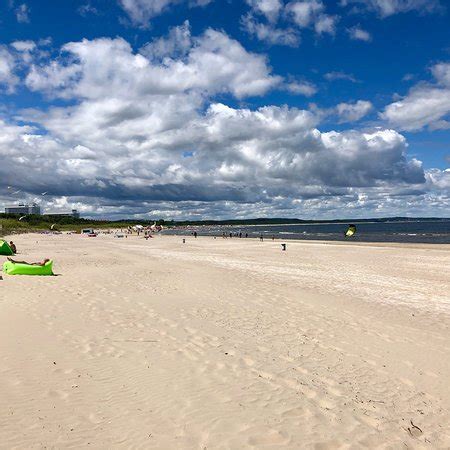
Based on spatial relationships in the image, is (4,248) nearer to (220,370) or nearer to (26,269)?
(26,269)

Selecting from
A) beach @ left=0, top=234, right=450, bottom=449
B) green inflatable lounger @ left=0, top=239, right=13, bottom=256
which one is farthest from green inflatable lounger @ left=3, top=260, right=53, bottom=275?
green inflatable lounger @ left=0, top=239, right=13, bottom=256

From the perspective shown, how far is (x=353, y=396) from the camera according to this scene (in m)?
7.40

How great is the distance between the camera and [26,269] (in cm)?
2178

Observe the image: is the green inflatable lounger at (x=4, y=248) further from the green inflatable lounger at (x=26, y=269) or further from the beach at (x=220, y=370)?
the beach at (x=220, y=370)

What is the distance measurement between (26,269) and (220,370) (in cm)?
1737

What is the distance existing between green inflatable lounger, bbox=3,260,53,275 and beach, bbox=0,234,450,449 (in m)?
4.58

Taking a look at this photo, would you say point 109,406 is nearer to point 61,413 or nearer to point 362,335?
point 61,413

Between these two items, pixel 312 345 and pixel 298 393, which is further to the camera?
pixel 312 345

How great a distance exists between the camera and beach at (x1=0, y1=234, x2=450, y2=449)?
5.93 m

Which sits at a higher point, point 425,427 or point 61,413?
point 61,413

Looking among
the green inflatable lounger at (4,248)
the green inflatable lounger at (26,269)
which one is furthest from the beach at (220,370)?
the green inflatable lounger at (4,248)

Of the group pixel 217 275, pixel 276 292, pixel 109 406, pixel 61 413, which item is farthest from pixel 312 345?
pixel 217 275

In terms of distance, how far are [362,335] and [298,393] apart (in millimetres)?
5056

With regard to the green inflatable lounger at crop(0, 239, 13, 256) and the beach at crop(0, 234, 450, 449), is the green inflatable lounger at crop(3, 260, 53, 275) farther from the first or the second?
the green inflatable lounger at crop(0, 239, 13, 256)
